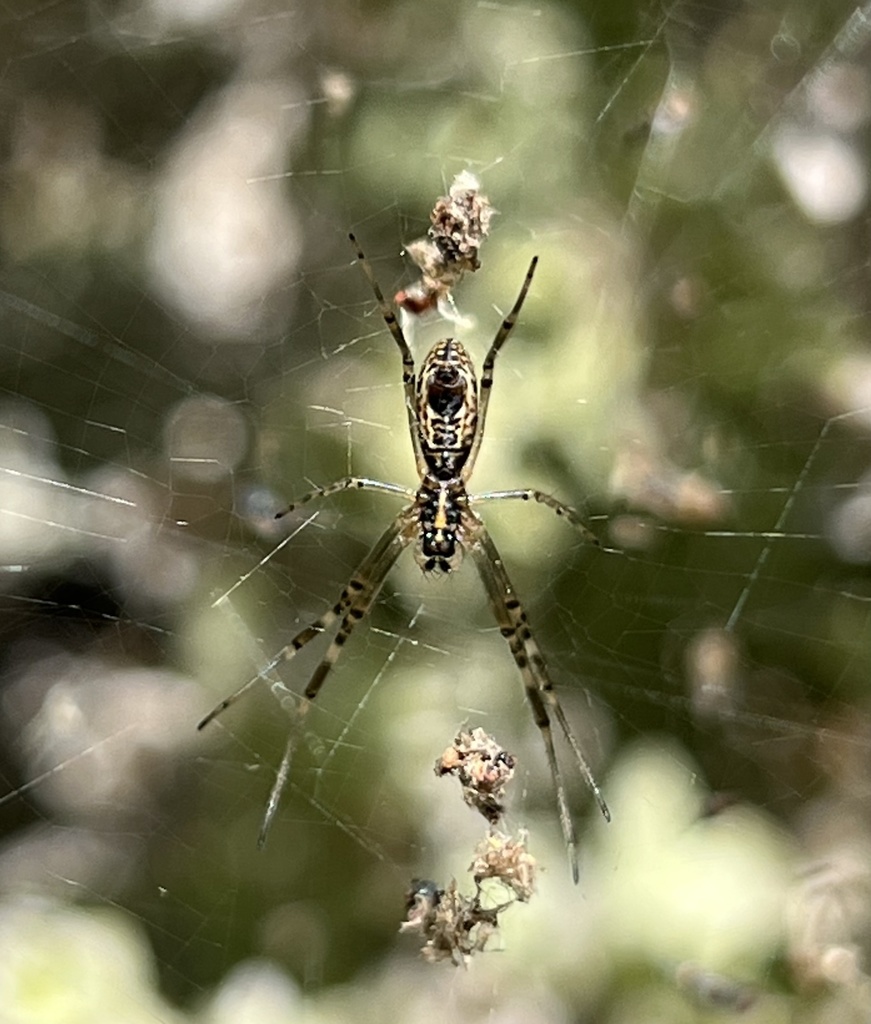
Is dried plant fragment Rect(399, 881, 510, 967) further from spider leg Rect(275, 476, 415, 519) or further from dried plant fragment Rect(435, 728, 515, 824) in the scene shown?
spider leg Rect(275, 476, 415, 519)

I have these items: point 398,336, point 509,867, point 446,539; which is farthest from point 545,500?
point 509,867

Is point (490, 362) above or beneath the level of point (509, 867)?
above

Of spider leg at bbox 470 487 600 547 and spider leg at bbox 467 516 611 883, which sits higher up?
spider leg at bbox 470 487 600 547

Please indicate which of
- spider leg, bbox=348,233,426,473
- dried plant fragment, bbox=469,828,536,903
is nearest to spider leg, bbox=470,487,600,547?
spider leg, bbox=348,233,426,473

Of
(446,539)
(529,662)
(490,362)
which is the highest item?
(490,362)

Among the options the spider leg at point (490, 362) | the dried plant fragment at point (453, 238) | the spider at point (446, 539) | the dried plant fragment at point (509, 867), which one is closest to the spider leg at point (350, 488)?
the spider at point (446, 539)

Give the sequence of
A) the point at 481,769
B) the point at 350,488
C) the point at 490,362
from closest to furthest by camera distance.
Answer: the point at 481,769
the point at 490,362
the point at 350,488

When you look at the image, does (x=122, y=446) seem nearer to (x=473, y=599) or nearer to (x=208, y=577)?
(x=208, y=577)

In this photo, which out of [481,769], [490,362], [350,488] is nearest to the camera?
[481,769]

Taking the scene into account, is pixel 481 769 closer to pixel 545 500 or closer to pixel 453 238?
pixel 545 500
